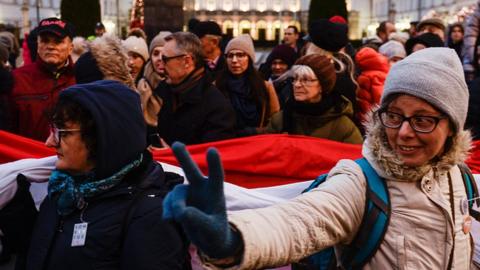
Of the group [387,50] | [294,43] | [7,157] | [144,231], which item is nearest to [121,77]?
[7,157]

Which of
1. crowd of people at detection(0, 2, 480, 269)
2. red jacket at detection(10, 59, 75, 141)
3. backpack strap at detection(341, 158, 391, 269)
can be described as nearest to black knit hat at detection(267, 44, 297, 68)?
red jacket at detection(10, 59, 75, 141)

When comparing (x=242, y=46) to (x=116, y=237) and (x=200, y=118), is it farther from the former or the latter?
(x=116, y=237)

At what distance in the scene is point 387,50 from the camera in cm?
743

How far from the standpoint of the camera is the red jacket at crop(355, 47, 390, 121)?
5.30 m

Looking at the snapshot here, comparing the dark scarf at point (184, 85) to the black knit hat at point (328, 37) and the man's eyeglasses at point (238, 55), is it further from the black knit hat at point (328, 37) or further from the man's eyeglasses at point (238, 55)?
the black knit hat at point (328, 37)

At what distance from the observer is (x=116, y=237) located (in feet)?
6.89

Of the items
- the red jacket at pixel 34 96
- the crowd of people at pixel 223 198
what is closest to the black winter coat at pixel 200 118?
the red jacket at pixel 34 96

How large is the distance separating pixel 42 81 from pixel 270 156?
1910 millimetres

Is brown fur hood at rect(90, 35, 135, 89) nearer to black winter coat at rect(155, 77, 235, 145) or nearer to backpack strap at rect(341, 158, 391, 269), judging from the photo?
black winter coat at rect(155, 77, 235, 145)

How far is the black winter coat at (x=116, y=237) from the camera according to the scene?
207cm

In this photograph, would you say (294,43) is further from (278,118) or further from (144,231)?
(144,231)

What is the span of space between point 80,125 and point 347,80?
10.2ft

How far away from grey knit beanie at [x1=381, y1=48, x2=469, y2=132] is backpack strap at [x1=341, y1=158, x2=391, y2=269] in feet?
0.96

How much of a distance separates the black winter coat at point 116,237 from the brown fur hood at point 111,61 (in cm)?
190
